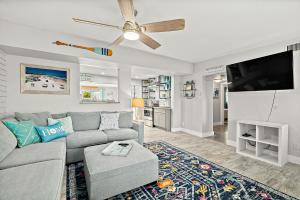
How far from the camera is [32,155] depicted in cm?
171

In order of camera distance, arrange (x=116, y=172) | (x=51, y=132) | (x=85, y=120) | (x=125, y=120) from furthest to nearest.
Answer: (x=125, y=120) < (x=85, y=120) < (x=51, y=132) < (x=116, y=172)

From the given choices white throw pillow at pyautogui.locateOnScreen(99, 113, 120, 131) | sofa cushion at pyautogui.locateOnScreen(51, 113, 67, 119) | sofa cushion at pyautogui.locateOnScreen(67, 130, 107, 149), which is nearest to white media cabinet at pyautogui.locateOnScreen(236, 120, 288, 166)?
white throw pillow at pyautogui.locateOnScreen(99, 113, 120, 131)

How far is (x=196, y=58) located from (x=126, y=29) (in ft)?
10.3

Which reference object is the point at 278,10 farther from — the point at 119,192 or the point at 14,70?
the point at 14,70

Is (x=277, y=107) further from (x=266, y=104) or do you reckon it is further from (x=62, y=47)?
(x=62, y=47)

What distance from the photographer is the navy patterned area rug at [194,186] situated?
5.53ft

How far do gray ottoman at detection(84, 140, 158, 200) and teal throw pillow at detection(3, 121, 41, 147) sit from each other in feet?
3.17

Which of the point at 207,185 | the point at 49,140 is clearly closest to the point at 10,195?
the point at 49,140

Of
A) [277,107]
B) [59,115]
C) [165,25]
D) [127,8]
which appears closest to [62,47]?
[59,115]

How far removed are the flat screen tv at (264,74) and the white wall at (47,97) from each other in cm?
280

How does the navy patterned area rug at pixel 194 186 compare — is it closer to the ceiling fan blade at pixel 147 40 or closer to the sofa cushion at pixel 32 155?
the sofa cushion at pixel 32 155

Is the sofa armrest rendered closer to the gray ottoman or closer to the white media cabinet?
the gray ottoman

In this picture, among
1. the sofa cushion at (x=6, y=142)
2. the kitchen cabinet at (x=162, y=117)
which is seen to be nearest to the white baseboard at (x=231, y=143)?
the kitchen cabinet at (x=162, y=117)

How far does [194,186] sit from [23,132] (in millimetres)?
2666
